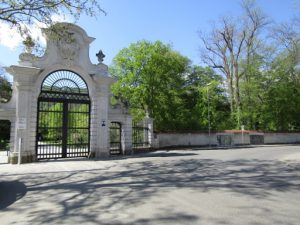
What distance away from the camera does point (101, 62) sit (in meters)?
19.7

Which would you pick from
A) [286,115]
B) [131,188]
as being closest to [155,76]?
[286,115]

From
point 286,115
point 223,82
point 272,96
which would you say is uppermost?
point 223,82

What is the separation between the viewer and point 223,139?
32.9 meters

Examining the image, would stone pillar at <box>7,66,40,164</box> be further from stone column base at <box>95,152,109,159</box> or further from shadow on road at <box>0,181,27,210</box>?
shadow on road at <box>0,181,27,210</box>

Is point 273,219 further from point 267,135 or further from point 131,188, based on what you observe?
point 267,135

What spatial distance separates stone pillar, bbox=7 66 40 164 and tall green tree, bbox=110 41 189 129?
15.1m

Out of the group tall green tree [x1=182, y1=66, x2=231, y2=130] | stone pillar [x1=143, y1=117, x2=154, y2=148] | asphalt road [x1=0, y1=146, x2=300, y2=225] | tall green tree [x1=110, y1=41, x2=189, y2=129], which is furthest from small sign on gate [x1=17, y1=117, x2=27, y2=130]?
tall green tree [x1=182, y1=66, x2=231, y2=130]

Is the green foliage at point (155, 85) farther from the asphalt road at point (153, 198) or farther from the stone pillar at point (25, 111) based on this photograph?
the asphalt road at point (153, 198)

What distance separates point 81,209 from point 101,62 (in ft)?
47.6

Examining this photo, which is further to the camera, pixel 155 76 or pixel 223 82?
pixel 223 82

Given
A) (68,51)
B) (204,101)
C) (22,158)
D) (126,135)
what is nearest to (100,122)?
(126,135)

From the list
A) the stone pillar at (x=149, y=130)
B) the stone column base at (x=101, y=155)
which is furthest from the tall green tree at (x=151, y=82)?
the stone column base at (x=101, y=155)

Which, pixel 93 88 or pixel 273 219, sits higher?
pixel 93 88

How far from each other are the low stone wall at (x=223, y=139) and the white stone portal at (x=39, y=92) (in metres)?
7.40
